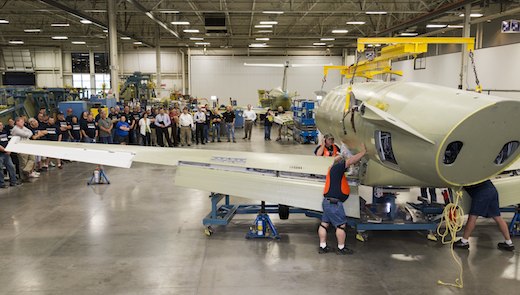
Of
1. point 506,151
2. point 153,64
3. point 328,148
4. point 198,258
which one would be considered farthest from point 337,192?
point 153,64

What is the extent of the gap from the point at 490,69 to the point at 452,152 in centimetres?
1664

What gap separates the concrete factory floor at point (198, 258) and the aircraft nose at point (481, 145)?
1.62 m

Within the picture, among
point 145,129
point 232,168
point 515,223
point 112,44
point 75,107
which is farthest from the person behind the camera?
point 112,44

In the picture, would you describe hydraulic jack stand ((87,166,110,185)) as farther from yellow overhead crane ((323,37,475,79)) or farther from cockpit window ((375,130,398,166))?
cockpit window ((375,130,398,166))

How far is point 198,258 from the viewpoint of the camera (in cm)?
641

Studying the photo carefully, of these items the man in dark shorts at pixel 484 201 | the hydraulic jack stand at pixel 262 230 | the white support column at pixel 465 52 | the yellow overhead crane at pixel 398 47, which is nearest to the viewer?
the man in dark shorts at pixel 484 201

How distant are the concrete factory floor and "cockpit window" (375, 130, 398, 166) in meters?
1.64

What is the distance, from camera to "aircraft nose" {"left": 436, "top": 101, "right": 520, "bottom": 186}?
177 inches

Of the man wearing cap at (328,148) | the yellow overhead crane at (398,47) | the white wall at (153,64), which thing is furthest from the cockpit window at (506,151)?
the white wall at (153,64)

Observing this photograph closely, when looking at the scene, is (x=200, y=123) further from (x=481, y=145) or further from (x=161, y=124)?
(x=481, y=145)

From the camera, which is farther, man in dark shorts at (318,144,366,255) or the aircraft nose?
man in dark shorts at (318,144,366,255)

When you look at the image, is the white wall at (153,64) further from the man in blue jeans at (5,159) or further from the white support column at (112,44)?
the man in blue jeans at (5,159)

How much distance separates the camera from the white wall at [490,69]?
56.4ft

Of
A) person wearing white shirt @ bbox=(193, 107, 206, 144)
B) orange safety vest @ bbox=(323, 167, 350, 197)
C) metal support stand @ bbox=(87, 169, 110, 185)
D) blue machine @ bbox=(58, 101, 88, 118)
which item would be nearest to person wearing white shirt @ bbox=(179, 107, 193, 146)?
person wearing white shirt @ bbox=(193, 107, 206, 144)
